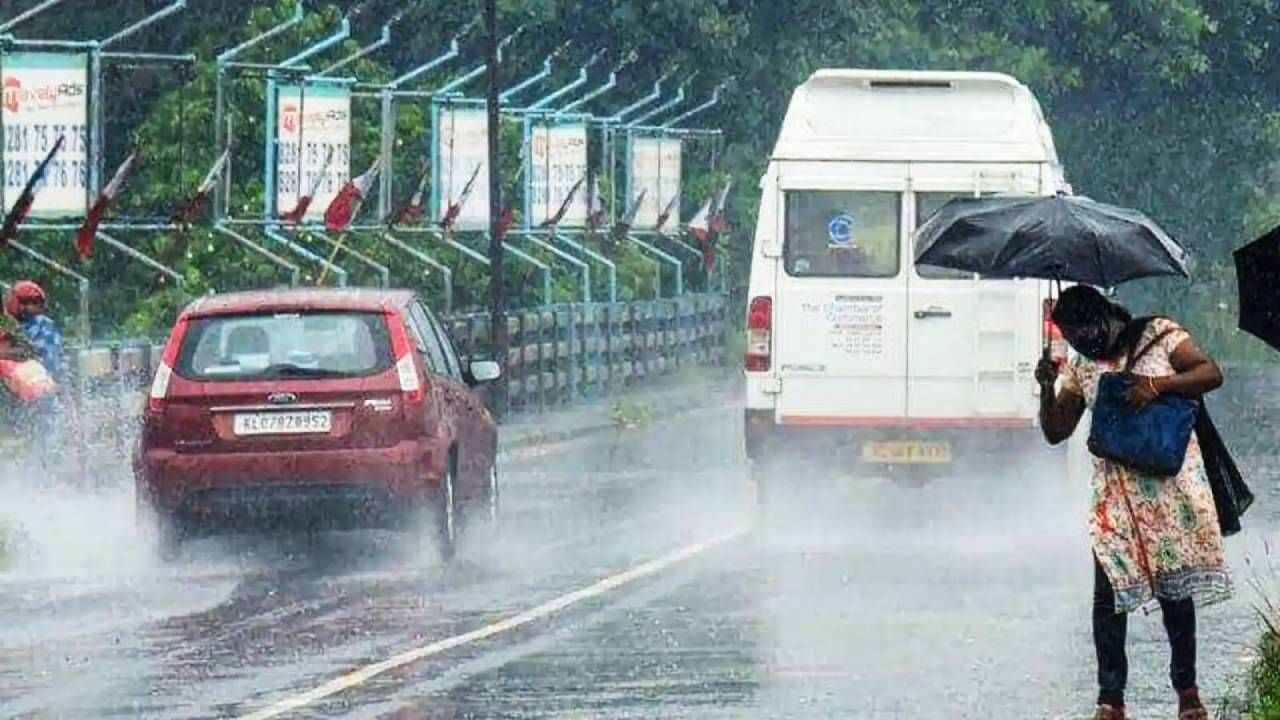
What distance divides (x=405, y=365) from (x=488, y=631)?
3.89 m

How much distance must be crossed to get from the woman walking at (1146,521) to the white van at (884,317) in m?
10.3

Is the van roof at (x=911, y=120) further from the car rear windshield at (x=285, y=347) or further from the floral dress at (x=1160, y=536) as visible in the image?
the floral dress at (x=1160, y=536)

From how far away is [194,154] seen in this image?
3978cm

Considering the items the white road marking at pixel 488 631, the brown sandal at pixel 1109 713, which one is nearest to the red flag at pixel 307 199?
the white road marking at pixel 488 631

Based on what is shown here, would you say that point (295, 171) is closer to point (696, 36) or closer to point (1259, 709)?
point (696, 36)

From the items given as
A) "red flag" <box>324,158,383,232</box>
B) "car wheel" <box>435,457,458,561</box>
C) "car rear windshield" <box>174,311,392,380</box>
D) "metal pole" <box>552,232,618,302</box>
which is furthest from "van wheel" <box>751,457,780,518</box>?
"metal pole" <box>552,232,618,302</box>

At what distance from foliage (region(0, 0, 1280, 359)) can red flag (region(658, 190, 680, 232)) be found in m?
1.20

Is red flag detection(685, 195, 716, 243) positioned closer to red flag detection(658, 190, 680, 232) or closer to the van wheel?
red flag detection(658, 190, 680, 232)

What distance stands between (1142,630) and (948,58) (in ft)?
117

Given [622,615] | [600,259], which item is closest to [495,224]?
[600,259]

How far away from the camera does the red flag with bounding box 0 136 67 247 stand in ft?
89.6

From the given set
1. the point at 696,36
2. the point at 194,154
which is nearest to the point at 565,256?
the point at 194,154

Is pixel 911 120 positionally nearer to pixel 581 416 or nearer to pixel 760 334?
pixel 760 334

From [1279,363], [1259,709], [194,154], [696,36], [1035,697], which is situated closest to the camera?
[1259,709]
